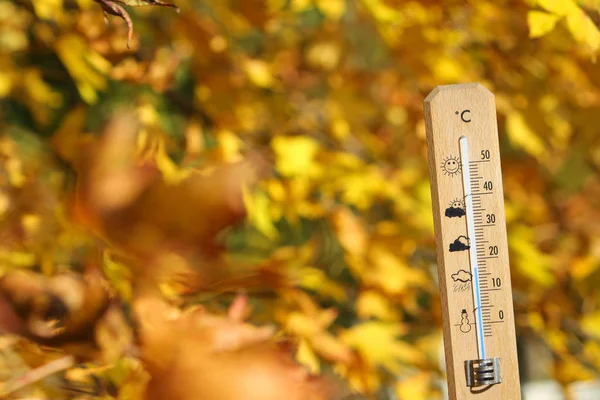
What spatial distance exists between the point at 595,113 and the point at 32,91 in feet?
3.18

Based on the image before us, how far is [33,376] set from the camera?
0.75 metres

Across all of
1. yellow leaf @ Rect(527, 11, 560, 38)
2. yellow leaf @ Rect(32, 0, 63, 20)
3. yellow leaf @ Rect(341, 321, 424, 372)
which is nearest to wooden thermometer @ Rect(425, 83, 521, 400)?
yellow leaf @ Rect(527, 11, 560, 38)

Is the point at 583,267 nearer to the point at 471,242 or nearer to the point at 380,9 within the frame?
the point at 380,9

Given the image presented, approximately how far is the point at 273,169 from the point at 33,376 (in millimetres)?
534

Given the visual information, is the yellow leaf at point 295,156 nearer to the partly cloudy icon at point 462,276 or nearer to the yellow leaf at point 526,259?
the yellow leaf at point 526,259

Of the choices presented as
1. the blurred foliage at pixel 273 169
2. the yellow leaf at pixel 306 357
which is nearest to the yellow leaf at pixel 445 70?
the blurred foliage at pixel 273 169

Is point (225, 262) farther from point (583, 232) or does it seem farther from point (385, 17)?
point (583, 232)

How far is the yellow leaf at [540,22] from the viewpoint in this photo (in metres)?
0.68

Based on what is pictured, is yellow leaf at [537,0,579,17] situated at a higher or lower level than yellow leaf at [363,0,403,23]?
lower

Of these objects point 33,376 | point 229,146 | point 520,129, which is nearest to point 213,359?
point 33,376

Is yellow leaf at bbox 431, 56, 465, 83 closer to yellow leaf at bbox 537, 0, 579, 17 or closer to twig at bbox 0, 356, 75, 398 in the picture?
yellow leaf at bbox 537, 0, 579, 17

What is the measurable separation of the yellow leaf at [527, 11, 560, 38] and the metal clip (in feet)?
1.06

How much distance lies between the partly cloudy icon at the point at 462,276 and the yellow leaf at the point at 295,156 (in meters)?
0.53

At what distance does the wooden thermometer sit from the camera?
56cm
